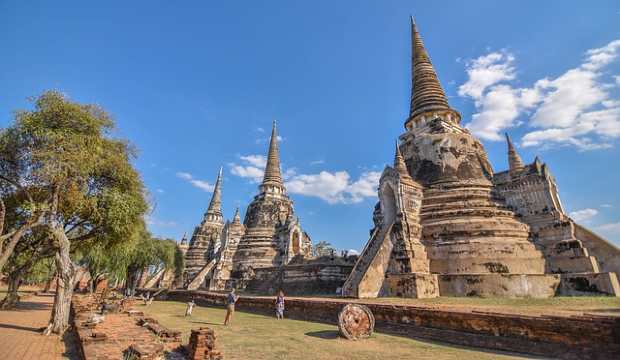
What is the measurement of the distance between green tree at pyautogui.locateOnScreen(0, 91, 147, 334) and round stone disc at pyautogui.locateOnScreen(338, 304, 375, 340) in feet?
28.9

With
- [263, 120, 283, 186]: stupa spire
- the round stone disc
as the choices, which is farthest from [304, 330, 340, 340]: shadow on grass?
[263, 120, 283, 186]: stupa spire

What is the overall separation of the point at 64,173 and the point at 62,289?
377 cm

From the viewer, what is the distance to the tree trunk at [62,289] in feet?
33.2

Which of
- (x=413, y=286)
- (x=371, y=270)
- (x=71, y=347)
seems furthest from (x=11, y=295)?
(x=413, y=286)

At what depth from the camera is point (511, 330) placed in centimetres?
750

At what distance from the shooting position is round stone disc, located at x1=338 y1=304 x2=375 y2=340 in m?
8.77

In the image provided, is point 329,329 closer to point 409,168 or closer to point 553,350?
point 553,350

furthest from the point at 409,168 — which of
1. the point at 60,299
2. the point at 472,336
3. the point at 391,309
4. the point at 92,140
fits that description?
the point at 60,299

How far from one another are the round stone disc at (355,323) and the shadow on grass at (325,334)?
385 mm

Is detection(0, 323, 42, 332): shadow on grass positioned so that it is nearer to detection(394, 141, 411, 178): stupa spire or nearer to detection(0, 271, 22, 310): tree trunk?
detection(0, 271, 22, 310): tree trunk

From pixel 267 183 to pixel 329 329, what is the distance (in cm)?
2962

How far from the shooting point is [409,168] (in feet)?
77.0

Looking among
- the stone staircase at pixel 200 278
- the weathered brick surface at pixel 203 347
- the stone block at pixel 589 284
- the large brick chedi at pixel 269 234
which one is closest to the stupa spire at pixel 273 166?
the large brick chedi at pixel 269 234

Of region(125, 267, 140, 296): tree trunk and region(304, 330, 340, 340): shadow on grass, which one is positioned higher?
region(125, 267, 140, 296): tree trunk
